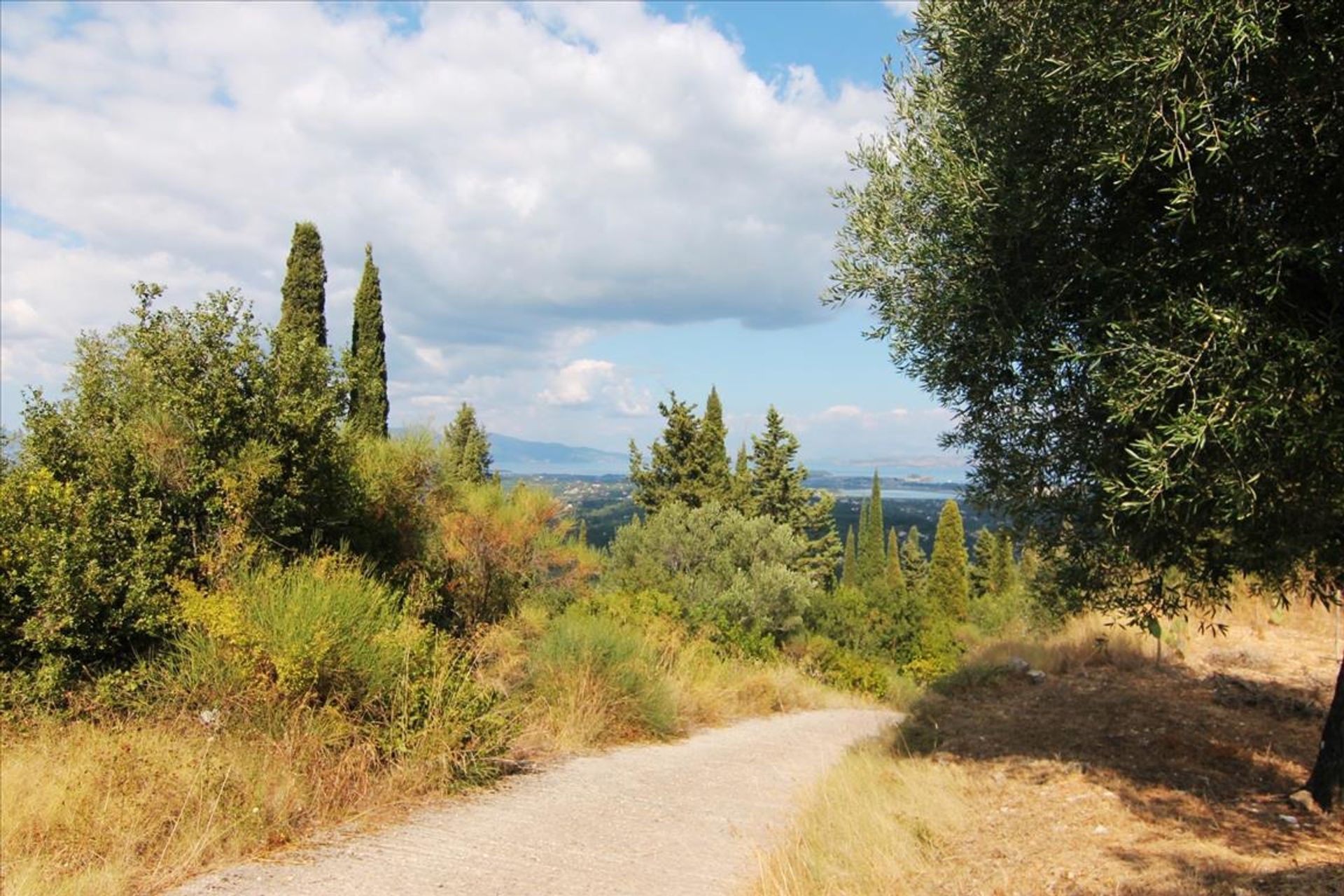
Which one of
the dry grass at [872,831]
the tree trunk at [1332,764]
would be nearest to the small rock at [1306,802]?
the tree trunk at [1332,764]

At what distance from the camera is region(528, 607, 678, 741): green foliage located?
10.1 metres

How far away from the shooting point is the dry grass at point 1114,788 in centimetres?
500

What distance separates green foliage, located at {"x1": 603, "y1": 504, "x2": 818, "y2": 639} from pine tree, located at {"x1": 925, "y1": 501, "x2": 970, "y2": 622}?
27.7m

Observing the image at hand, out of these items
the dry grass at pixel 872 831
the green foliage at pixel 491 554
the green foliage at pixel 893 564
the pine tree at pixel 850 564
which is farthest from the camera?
the pine tree at pixel 850 564

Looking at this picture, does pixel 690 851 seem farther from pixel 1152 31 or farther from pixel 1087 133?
pixel 1152 31

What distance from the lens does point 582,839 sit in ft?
20.8

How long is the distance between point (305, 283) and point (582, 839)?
16181 millimetres

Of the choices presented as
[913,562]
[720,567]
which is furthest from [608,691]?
[913,562]

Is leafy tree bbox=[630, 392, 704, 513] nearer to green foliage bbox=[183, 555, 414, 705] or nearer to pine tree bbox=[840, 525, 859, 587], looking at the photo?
pine tree bbox=[840, 525, 859, 587]

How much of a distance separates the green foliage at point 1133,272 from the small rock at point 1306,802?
1.47 m

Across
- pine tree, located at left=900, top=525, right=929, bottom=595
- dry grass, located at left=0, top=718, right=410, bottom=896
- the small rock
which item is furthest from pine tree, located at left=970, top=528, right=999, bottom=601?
dry grass, located at left=0, top=718, right=410, bottom=896

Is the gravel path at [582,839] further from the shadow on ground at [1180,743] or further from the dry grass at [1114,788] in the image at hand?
the shadow on ground at [1180,743]

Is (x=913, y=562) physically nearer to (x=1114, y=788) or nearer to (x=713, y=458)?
(x=713, y=458)

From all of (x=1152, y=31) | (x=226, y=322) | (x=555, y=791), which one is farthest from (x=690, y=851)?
(x=226, y=322)
